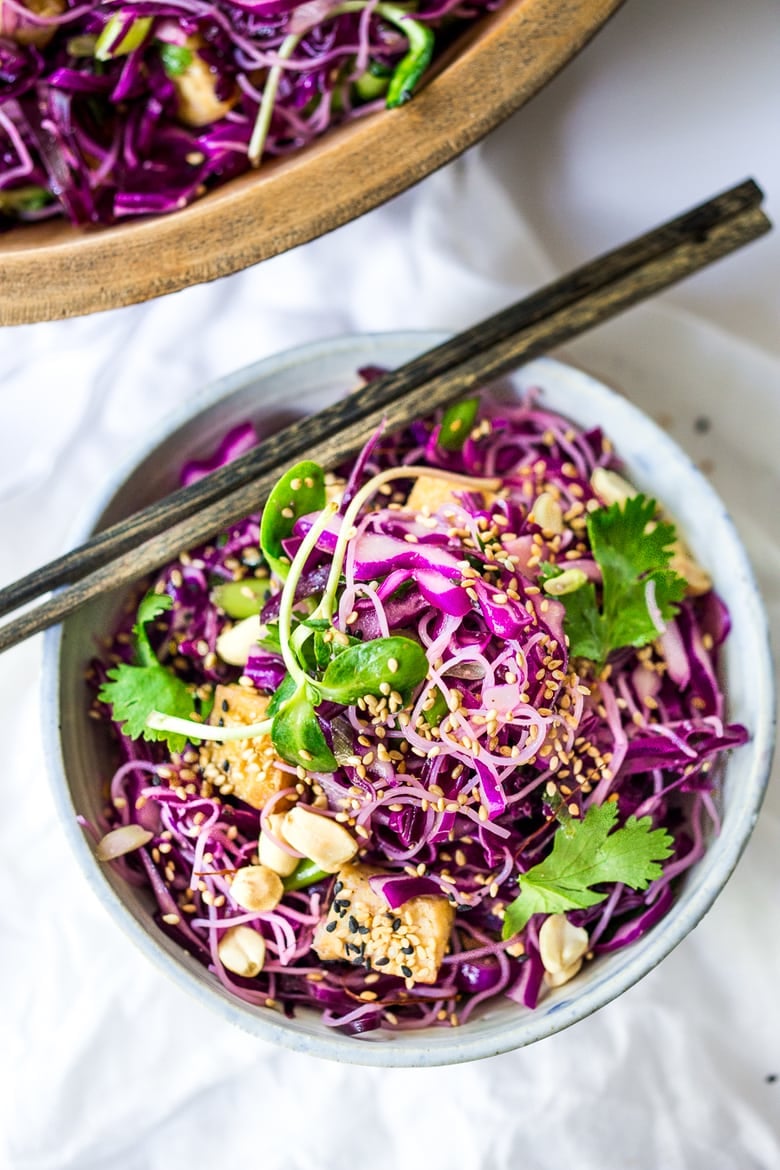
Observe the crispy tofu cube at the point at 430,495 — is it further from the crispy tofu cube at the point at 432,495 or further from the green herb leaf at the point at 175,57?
the green herb leaf at the point at 175,57

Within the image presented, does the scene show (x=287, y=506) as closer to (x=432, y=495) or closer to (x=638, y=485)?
(x=432, y=495)

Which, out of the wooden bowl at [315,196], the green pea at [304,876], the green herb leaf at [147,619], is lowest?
the green pea at [304,876]

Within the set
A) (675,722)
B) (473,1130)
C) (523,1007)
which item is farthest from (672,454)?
(473,1130)

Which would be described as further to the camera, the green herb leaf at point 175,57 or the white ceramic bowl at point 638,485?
the green herb leaf at point 175,57

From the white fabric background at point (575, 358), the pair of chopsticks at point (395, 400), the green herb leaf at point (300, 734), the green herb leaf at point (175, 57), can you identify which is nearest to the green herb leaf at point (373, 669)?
the green herb leaf at point (300, 734)

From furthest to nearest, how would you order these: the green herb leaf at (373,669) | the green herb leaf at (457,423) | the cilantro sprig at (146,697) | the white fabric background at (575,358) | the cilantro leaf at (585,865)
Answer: the white fabric background at (575,358) → the green herb leaf at (457,423) → the cilantro sprig at (146,697) → the cilantro leaf at (585,865) → the green herb leaf at (373,669)

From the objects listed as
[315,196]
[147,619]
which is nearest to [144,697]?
[147,619]

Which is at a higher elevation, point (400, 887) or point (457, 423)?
point (457, 423)

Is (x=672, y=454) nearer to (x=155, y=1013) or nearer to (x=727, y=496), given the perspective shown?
(x=727, y=496)
